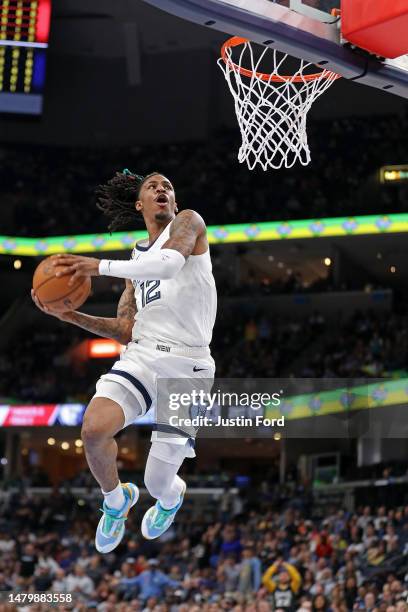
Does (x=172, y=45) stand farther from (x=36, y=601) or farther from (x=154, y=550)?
(x=36, y=601)

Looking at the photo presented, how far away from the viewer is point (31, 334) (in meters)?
22.4

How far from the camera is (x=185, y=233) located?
496 centimetres

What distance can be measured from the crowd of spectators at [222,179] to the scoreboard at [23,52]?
17.7 feet

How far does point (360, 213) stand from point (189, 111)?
5.65 meters

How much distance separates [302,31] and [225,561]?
28.5ft

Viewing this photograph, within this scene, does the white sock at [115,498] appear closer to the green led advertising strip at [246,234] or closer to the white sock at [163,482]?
the white sock at [163,482]

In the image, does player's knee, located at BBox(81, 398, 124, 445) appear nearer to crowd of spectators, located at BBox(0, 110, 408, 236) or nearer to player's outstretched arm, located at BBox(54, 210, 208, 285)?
player's outstretched arm, located at BBox(54, 210, 208, 285)

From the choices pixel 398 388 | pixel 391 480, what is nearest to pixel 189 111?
pixel 391 480

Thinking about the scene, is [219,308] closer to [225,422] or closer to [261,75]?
[261,75]

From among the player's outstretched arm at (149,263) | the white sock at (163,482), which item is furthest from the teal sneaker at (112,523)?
the player's outstretched arm at (149,263)

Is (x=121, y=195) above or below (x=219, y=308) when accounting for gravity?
below

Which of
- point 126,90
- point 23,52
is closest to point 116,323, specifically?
point 23,52

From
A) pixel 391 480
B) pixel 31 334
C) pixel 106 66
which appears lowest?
pixel 391 480

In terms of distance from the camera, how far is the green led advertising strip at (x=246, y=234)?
1994 centimetres
